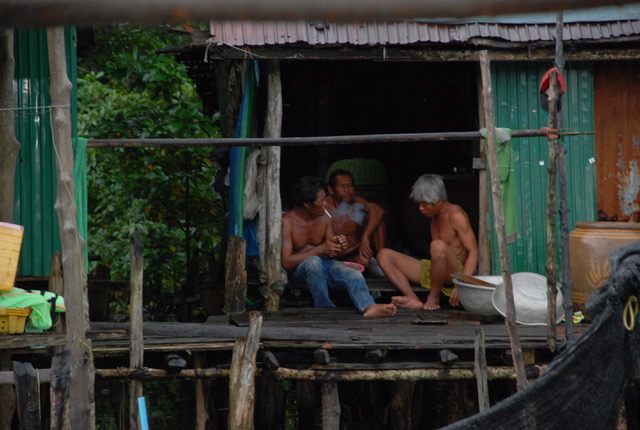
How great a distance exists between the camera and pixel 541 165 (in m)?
8.32

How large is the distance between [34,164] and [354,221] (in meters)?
3.17

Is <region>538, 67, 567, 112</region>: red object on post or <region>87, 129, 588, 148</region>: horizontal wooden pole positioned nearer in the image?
<region>538, 67, 567, 112</region>: red object on post

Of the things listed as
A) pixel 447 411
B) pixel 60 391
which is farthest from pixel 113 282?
pixel 60 391

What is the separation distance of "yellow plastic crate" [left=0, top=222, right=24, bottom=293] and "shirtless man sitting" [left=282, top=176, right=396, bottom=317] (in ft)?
8.87

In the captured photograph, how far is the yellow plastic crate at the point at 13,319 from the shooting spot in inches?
239

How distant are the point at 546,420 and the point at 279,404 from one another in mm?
4123

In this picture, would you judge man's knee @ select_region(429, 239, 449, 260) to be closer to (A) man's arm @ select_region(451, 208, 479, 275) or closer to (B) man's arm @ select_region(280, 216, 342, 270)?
(A) man's arm @ select_region(451, 208, 479, 275)

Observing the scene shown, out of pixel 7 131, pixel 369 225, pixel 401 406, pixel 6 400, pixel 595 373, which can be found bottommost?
pixel 401 406

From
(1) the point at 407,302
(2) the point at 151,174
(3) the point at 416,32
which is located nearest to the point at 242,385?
(1) the point at 407,302

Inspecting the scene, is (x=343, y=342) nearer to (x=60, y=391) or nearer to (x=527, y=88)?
(x=60, y=391)

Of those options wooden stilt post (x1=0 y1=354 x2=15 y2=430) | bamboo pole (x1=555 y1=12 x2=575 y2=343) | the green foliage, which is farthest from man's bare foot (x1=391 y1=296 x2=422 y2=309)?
the green foliage

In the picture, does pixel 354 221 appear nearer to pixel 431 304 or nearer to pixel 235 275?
pixel 431 304

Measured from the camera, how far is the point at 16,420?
7969 mm

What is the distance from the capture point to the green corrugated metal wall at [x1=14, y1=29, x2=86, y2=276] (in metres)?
7.16
